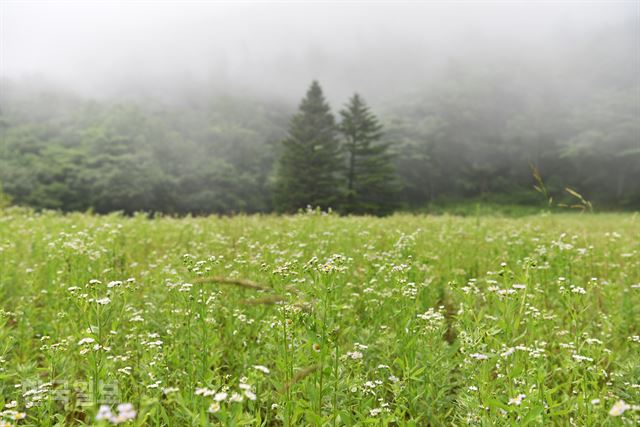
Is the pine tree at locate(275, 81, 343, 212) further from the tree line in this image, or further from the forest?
the forest

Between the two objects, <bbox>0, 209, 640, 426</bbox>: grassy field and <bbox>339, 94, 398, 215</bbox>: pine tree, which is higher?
<bbox>339, 94, 398, 215</bbox>: pine tree

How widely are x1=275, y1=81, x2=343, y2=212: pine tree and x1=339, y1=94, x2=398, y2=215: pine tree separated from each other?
1.68 m

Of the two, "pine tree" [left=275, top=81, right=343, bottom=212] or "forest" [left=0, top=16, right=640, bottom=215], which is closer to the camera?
"pine tree" [left=275, top=81, right=343, bottom=212]

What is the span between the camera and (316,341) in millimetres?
2084

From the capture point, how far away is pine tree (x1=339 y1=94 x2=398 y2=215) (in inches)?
1446

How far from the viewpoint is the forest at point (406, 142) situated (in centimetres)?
3972

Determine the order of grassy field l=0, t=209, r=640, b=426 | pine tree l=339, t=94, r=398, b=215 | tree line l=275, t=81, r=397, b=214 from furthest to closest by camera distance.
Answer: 1. pine tree l=339, t=94, r=398, b=215
2. tree line l=275, t=81, r=397, b=214
3. grassy field l=0, t=209, r=640, b=426

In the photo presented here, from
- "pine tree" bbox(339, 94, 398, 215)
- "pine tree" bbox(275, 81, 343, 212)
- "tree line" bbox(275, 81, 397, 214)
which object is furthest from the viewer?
"pine tree" bbox(339, 94, 398, 215)

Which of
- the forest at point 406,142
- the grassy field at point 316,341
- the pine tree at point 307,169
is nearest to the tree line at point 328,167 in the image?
the pine tree at point 307,169

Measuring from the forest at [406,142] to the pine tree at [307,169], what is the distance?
2.19ft

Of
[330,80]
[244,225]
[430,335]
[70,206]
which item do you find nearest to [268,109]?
[330,80]

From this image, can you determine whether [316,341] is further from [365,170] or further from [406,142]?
[406,142]

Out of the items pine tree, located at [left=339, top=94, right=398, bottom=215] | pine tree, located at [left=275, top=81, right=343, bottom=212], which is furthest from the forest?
pine tree, located at [left=339, top=94, right=398, bottom=215]

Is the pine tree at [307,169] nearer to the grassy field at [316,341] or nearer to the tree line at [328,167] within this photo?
the tree line at [328,167]
